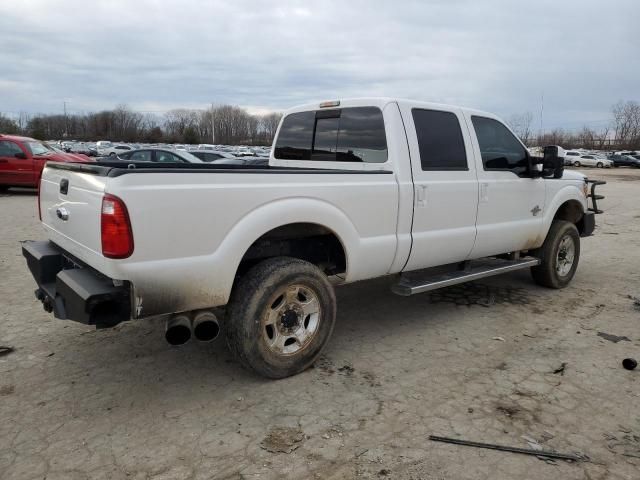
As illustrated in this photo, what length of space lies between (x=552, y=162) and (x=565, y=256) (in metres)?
1.48

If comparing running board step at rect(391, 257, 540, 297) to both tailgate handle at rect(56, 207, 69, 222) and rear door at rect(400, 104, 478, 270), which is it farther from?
tailgate handle at rect(56, 207, 69, 222)

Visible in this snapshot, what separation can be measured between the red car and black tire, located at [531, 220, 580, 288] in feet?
43.1

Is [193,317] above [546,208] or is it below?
below

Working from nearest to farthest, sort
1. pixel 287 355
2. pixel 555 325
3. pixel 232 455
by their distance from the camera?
pixel 232 455 < pixel 287 355 < pixel 555 325

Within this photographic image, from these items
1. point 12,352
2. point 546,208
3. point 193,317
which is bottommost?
point 12,352

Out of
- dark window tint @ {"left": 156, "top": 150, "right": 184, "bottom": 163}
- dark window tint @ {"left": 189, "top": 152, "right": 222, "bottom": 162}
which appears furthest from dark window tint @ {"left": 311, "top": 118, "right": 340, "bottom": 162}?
dark window tint @ {"left": 189, "top": 152, "right": 222, "bottom": 162}

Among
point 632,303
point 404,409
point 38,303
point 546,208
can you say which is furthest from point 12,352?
point 632,303

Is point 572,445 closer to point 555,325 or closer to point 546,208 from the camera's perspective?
point 555,325

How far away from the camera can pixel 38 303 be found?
5.34 metres

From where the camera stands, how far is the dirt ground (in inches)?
111

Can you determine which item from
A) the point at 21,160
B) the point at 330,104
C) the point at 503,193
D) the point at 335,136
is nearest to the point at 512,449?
the point at 503,193

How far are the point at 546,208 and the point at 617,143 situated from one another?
110 metres

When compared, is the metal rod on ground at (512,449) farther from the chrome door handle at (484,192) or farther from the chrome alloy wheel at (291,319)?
the chrome door handle at (484,192)

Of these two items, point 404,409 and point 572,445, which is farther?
point 404,409
